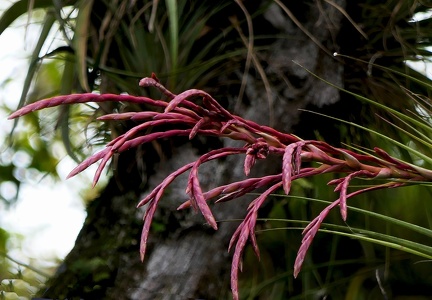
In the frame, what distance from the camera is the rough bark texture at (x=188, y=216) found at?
48.1 inches

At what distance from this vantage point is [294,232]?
134 cm

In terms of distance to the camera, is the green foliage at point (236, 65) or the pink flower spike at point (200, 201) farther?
the green foliage at point (236, 65)

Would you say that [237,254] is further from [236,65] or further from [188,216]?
[236,65]

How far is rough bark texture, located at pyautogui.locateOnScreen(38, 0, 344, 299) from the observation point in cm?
122

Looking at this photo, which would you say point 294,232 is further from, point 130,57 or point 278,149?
point 278,149

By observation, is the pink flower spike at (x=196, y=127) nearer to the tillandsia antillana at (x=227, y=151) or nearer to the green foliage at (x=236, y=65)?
the tillandsia antillana at (x=227, y=151)

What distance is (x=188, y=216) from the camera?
1.23 m

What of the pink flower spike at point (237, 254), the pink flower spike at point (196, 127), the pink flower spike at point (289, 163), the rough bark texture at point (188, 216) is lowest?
the rough bark texture at point (188, 216)

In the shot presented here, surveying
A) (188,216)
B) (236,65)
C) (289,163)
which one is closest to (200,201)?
(289,163)

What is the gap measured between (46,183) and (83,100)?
4.31 ft

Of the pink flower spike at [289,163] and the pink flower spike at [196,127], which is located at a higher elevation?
the pink flower spike at [196,127]

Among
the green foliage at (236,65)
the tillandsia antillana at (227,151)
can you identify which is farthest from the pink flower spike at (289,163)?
the green foliage at (236,65)

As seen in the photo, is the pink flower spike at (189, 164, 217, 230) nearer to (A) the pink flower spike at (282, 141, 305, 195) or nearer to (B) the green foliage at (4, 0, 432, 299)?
(A) the pink flower spike at (282, 141, 305, 195)

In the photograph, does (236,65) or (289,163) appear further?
(236,65)
